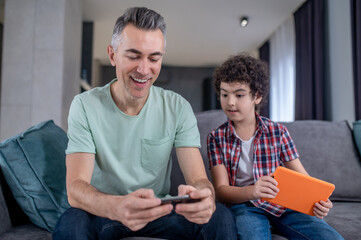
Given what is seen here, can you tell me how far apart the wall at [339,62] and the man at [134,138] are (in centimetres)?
267

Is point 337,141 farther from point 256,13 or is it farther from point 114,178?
point 256,13

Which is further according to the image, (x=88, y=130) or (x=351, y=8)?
(x=351, y=8)

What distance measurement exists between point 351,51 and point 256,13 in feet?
5.87

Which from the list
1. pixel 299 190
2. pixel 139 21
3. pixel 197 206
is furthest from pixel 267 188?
pixel 139 21

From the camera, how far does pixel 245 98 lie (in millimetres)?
1423

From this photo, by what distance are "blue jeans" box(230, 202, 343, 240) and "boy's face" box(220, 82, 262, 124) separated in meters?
0.38

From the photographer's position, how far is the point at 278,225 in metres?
1.26

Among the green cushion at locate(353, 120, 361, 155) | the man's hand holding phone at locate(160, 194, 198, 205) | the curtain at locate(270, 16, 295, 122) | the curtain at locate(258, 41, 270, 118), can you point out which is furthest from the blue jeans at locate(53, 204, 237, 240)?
the curtain at locate(258, 41, 270, 118)

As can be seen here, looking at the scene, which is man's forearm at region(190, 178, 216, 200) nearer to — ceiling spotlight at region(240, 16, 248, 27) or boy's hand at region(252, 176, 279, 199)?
boy's hand at region(252, 176, 279, 199)

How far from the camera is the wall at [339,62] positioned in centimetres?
330

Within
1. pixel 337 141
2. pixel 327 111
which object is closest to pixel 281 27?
pixel 327 111

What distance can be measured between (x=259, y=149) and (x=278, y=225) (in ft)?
1.04

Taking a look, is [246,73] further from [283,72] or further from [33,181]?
[283,72]

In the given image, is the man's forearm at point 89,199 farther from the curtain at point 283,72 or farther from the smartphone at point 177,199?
the curtain at point 283,72
